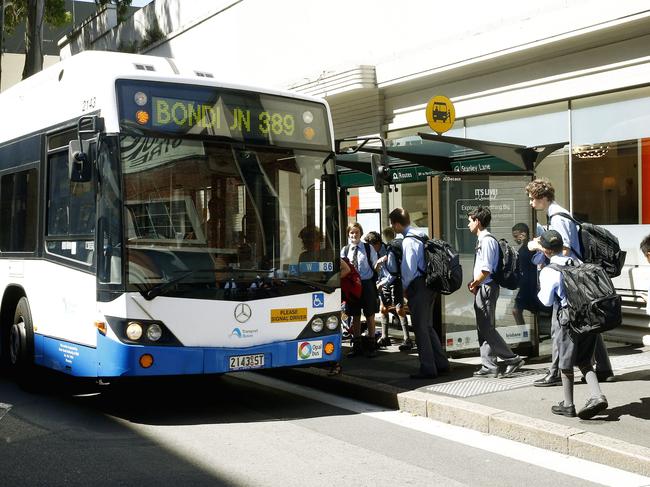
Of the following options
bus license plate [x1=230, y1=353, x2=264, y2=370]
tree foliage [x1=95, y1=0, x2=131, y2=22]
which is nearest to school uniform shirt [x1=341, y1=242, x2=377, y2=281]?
bus license plate [x1=230, y1=353, x2=264, y2=370]

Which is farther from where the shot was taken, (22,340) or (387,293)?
(387,293)

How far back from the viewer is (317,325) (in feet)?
26.8

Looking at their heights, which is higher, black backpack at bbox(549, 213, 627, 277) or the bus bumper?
black backpack at bbox(549, 213, 627, 277)

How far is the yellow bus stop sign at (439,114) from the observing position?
12555 mm

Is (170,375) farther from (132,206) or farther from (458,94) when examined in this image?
(458,94)

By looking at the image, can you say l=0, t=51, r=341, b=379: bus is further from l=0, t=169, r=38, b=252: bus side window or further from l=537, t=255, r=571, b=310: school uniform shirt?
l=537, t=255, r=571, b=310: school uniform shirt

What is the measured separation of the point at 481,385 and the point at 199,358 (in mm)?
2774

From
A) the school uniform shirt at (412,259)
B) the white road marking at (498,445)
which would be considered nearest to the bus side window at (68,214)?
the white road marking at (498,445)

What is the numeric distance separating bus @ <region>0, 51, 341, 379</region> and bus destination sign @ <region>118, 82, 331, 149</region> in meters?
0.01

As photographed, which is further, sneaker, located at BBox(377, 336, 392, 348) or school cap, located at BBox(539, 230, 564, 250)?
sneaker, located at BBox(377, 336, 392, 348)

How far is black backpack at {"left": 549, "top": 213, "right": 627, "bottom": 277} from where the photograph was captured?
8.15m

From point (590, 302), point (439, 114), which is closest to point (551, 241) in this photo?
point (590, 302)

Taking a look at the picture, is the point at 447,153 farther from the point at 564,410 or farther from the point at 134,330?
the point at 134,330

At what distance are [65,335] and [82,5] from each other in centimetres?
4855
